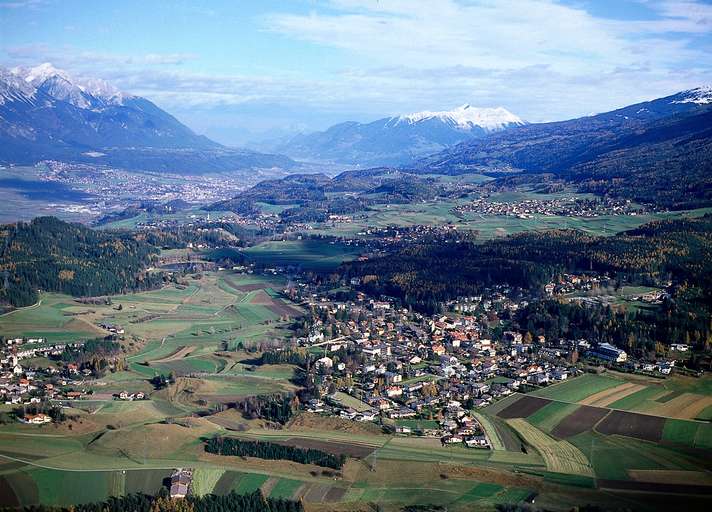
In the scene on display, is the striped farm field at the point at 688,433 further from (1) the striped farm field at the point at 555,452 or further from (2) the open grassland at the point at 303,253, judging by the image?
(2) the open grassland at the point at 303,253

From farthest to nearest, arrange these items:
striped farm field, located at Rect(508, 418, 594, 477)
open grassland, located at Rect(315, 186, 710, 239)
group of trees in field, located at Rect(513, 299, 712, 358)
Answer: open grassland, located at Rect(315, 186, 710, 239)
group of trees in field, located at Rect(513, 299, 712, 358)
striped farm field, located at Rect(508, 418, 594, 477)

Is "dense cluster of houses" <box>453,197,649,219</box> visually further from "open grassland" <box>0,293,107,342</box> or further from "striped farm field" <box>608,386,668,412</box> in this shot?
"open grassland" <box>0,293,107,342</box>

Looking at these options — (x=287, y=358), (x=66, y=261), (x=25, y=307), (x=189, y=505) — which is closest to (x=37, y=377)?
(x=287, y=358)

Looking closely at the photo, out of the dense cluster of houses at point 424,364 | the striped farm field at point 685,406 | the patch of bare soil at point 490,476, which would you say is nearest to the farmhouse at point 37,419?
the dense cluster of houses at point 424,364

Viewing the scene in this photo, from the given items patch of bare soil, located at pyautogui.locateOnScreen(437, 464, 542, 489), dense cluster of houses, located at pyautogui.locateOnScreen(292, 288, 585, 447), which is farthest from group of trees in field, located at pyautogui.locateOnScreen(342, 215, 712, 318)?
patch of bare soil, located at pyautogui.locateOnScreen(437, 464, 542, 489)

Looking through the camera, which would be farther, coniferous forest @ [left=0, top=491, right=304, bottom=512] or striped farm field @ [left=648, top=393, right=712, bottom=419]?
striped farm field @ [left=648, top=393, right=712, bottom=419]

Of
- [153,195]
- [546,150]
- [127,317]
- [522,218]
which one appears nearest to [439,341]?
[127,317]
